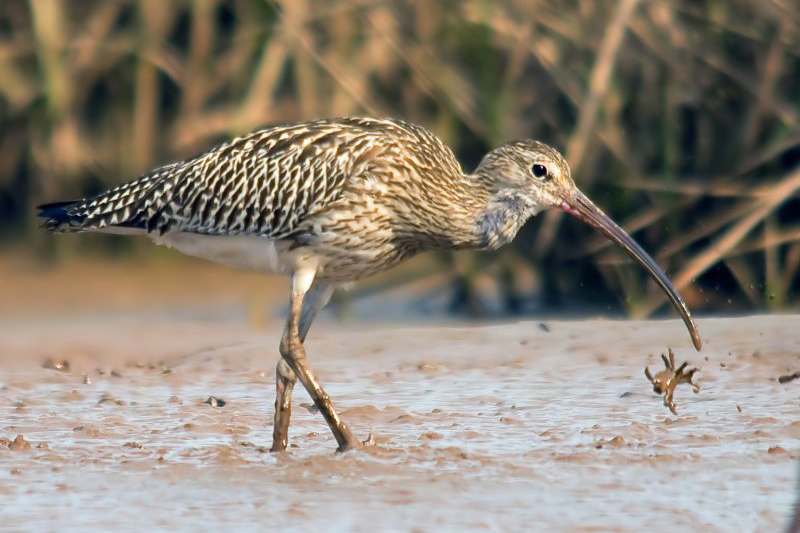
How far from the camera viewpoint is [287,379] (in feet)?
21.7

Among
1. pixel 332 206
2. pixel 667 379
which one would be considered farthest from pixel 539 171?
pixel 667 379

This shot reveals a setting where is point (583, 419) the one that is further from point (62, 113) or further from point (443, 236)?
point (62, 113)

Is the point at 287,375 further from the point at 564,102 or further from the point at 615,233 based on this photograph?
the point at 564,102

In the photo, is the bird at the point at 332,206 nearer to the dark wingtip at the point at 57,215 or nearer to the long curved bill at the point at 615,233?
the long curved bill at the point at 615,233

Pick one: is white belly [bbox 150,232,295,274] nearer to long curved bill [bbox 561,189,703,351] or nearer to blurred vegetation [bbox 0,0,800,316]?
long curved bill [bbox 561,189,703,351]

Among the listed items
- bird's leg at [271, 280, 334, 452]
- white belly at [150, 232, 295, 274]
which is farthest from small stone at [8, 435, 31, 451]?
white belly at [150, 232, 295, 274]

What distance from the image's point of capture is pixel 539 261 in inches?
366

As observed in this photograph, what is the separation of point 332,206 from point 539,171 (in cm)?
82

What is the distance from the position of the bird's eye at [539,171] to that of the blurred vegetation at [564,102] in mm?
1819

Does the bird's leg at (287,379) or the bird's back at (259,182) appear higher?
the bird's back at (259,182)

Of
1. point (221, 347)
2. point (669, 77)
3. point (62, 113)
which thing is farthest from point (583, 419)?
point (62, 113)

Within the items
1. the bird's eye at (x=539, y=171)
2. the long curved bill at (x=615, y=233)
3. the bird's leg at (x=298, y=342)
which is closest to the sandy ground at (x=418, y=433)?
the bird's leg at (x=298, y=342)

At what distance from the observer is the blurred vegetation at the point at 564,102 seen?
8828mm

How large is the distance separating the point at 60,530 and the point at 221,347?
3378 mm
